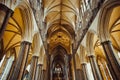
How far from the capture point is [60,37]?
850 inches

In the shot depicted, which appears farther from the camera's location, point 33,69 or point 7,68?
point 7,68

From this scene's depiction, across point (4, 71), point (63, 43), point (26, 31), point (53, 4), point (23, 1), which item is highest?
point (53, 4)

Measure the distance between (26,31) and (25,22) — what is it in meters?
0.62

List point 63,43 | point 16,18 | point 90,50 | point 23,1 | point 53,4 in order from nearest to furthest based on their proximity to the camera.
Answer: point 23,1, point 16,18, point 90,50, point 53,4, point 63,43

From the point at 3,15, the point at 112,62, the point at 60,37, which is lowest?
the point at 112,62

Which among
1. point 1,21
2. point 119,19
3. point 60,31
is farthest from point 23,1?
point 60,31

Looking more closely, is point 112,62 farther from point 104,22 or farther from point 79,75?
point 79,75

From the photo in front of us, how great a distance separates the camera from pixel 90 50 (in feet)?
37.2

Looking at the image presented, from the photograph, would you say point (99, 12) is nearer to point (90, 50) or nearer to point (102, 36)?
point (102, 36)

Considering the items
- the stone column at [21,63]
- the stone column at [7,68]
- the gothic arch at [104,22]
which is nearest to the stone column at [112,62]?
the gothic arch at [104,22]

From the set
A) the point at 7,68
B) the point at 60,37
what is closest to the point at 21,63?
the point at 7,68

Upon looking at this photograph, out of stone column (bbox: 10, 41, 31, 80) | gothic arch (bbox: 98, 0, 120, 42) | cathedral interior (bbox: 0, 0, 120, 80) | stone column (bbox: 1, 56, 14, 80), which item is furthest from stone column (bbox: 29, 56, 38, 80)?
gothic arch (bbox: 98, 0, 120, 42)

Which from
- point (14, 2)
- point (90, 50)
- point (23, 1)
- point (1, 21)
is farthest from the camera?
point (90, 50)

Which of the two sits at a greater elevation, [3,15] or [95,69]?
[3,15]
